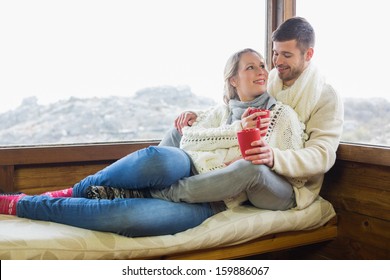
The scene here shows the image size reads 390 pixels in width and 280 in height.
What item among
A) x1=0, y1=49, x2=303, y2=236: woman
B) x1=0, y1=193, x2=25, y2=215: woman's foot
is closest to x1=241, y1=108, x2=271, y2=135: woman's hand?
x1=0, y1=49, x2=303, y2=236: woman

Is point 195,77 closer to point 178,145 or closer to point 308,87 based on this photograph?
point 178,145

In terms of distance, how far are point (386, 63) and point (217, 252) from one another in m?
0.98

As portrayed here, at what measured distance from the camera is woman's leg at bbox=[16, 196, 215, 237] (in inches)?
60.2

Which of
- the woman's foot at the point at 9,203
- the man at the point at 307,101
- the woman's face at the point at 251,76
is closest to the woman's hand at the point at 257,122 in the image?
the man at the point at 307,101

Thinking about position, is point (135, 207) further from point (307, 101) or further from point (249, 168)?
point (307, 101)

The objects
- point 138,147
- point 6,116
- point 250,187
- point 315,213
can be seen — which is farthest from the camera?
point 138,147

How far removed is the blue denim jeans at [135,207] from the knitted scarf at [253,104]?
1.01 ft

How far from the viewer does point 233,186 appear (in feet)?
5.35

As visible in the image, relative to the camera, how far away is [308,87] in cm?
191

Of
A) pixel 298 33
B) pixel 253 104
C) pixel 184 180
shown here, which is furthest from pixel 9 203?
pixel 298 33

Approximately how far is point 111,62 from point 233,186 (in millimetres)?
918

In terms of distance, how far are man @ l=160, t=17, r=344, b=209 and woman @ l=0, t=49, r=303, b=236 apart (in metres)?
0.07

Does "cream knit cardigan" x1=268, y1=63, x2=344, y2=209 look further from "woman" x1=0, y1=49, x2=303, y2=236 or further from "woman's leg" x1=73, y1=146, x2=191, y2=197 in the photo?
"woman's leg" x1=73, y1=146, x2=191, y2=197

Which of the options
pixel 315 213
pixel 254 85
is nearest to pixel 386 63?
pixel 254 85
